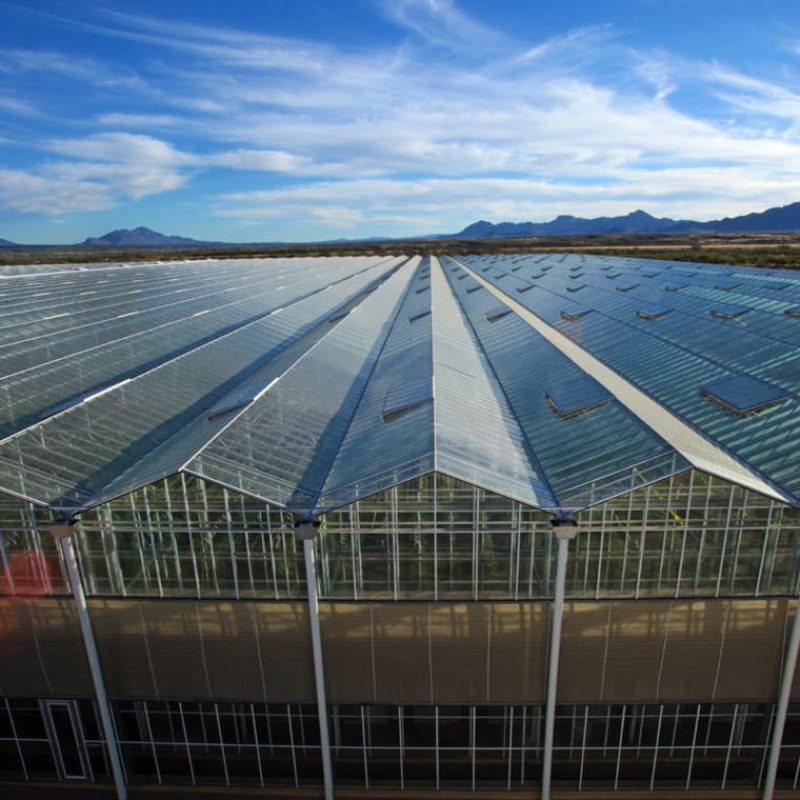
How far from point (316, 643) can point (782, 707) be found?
39.2 ft

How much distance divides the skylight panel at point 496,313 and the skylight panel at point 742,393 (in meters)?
18.1

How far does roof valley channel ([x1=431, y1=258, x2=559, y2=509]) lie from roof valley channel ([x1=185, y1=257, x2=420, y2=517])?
3.45m

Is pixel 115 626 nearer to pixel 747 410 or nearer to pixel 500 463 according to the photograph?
pixel 500 463

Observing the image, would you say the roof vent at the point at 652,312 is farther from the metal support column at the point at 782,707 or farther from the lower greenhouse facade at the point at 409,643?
the metal support column at the point at 782,707

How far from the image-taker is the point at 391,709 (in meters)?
15.3

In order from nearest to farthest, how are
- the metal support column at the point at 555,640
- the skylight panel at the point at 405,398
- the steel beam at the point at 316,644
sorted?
the metal support column at the point at 555,640 → the steel beam at the point at 316,644 → the skylight panel at the point at 405,398

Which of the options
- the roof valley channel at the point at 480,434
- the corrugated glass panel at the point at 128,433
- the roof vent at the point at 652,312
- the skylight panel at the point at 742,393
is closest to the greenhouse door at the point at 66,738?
the corrugated glass panel at the point at 128,433

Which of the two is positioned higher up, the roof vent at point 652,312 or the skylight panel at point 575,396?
the roof vent at point 652,312

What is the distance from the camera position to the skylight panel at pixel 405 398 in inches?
695

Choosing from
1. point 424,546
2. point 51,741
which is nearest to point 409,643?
point 424,546

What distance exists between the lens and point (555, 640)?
13602 mm

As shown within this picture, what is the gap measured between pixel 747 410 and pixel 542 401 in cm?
631

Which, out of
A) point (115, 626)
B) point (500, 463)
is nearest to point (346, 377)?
point (500, 463)

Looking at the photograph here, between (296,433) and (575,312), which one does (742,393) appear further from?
(575,312)
